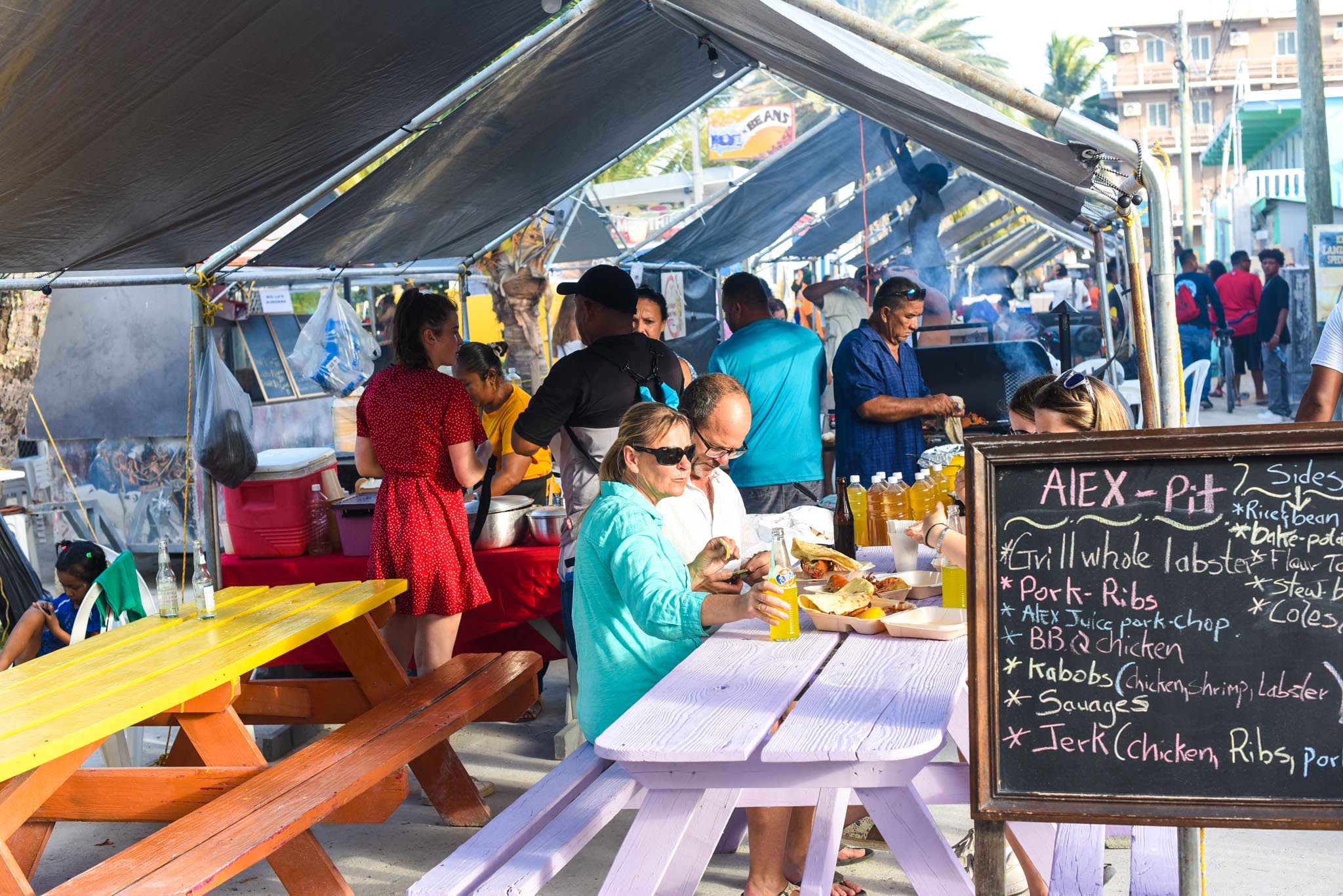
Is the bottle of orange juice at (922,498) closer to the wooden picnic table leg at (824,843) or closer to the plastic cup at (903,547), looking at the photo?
the plastic cup at (903,547)

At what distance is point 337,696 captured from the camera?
465 cm

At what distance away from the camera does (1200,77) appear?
9994 cm

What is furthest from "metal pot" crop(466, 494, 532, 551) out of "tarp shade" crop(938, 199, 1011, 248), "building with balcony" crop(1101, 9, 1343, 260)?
"building with balcony" crop(1101, 9, 1343, 260)

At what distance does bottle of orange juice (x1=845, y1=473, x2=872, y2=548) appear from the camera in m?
4.30

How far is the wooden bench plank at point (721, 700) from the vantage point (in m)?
2.28

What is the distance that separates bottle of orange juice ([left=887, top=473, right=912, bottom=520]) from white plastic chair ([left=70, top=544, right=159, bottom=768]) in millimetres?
2828

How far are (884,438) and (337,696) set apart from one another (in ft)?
9.31

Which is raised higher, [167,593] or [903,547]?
[903,547]

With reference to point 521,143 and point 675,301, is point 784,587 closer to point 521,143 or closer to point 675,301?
point 521,143

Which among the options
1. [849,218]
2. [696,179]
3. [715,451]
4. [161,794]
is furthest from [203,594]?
[696,179]

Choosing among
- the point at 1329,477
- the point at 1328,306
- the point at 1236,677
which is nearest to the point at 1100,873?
the point at 1236,677

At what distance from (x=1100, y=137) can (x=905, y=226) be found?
14.0 m

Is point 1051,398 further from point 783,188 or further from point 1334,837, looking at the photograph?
point 783,188

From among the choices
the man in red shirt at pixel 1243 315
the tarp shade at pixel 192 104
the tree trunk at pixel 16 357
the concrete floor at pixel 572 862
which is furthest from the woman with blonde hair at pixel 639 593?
the man in red shirt at pixel 1243 315
